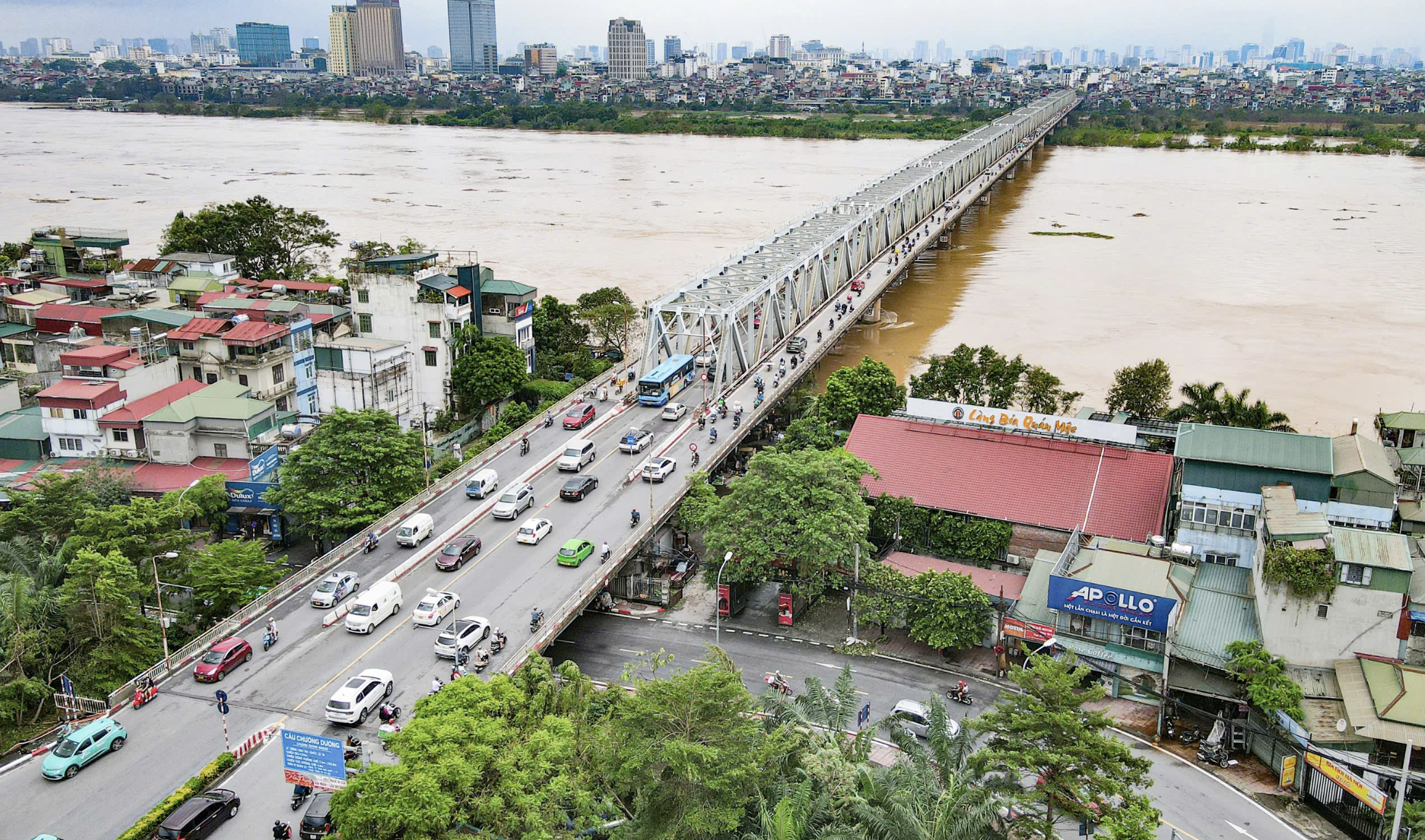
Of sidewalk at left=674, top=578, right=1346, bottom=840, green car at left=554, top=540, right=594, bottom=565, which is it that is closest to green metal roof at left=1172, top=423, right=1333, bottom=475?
sidewalk at left=674, top=578, right=1346, bottom=840

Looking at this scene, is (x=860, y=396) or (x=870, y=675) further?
(x=860, y=396)

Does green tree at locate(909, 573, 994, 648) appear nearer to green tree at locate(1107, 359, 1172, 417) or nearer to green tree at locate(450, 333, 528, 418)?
green tree at locate(1107, 359, 1172, 417)

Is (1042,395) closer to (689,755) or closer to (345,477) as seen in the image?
(345,477)

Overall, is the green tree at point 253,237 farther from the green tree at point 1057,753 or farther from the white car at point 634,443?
the green tree at point 1057,753

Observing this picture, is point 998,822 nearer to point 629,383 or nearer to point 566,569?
point 566,569

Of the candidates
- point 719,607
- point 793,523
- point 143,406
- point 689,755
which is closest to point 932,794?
point 689,755
